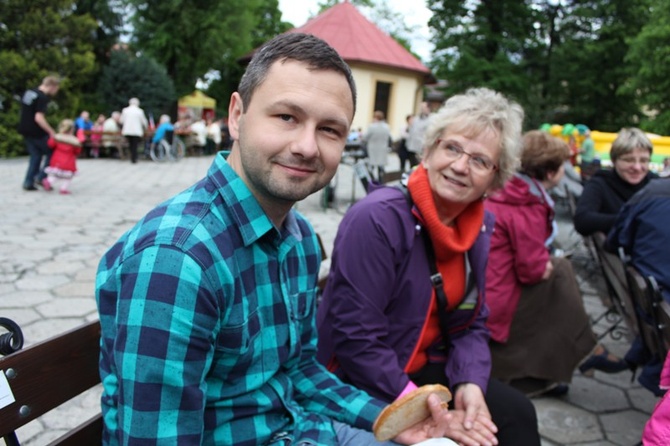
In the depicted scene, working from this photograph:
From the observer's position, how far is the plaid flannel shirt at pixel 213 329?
1116mm

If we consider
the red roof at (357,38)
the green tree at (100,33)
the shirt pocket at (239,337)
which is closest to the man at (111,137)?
the green tree at (100,33)

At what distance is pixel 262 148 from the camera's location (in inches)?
52.6

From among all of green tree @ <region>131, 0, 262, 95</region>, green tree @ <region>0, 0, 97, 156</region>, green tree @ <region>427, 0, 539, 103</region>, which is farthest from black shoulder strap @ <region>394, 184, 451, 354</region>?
green tree @ <region>427, 0, 539, 103</region>

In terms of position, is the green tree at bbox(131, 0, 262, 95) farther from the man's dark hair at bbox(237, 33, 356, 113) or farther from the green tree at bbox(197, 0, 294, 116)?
the man's dark hair at bbox(237, 33, 356, 113)

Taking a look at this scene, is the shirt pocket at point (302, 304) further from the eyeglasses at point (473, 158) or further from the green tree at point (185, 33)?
the green tree at point (185, 33)

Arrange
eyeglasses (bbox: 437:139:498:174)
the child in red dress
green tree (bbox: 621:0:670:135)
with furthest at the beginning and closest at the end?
1. green tree (bbox: 621:0:670:135)
2. the child in red dress
3. eyeglasses (bbox: 437:139:498:174)

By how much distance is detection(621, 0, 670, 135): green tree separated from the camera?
65.1ft

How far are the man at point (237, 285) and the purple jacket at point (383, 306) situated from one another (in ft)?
1.08

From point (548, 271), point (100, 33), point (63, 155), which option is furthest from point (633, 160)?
point (100, 33)

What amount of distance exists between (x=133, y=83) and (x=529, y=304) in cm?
2119

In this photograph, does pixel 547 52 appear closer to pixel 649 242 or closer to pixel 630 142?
pixel 630 142

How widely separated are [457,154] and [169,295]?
1571mm

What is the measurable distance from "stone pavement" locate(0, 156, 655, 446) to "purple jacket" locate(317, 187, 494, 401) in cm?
124

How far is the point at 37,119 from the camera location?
29.2 ft
